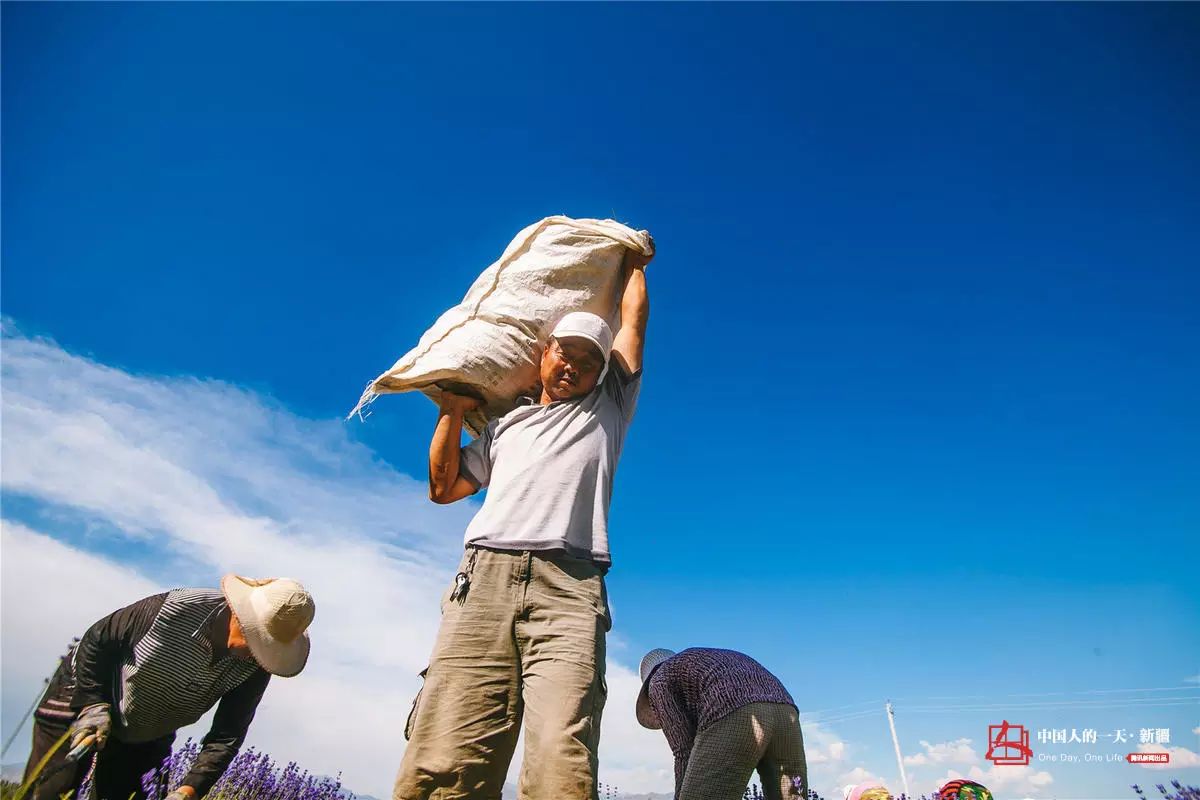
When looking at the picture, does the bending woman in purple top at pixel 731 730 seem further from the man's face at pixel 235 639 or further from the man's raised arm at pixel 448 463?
the man's face at pixel 235 639

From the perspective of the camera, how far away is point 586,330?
2.43 metres

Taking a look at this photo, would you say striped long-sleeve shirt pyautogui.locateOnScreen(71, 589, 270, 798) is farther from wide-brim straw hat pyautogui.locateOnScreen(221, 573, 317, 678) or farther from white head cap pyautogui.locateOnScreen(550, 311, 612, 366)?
white head cap pyautogui.locateOnScreen(550, 311, 612, 366)

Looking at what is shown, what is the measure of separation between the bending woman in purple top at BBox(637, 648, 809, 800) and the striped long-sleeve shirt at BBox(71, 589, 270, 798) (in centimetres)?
231

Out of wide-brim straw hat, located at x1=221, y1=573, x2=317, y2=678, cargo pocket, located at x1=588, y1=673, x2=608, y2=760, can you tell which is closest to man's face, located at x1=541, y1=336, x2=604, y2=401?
cargo pocket, located at x1=588, y1=673, x2=608, y2=760

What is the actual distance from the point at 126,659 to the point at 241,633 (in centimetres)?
51

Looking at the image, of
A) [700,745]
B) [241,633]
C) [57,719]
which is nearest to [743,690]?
[700,745]

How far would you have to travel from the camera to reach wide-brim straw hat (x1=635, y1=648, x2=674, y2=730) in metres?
4.20

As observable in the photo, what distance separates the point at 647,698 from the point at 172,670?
2595 millimetres

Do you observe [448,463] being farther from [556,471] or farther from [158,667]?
[158,667]

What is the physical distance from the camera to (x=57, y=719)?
3.14m

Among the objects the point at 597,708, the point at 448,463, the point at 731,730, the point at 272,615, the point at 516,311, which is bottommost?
the point at 597,708

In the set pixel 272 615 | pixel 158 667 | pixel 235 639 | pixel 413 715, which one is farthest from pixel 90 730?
pixel 413 715

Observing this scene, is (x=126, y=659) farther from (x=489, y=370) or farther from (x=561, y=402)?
(x=561, y=402)

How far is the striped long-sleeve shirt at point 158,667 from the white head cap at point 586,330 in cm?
235
